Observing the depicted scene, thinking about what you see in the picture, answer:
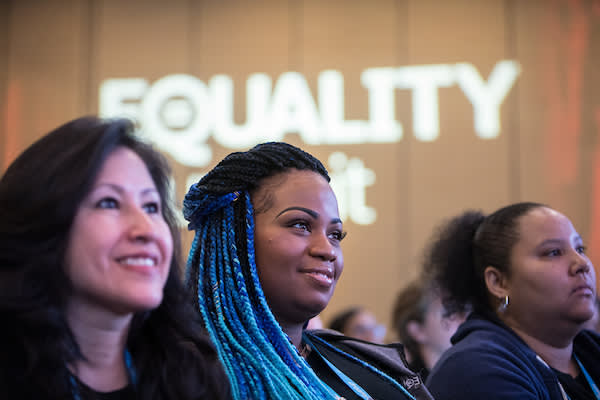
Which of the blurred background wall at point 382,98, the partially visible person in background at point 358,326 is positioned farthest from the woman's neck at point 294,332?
the blurred background wall at point 382,98

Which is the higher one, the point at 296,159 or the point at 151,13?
the point at 151,13

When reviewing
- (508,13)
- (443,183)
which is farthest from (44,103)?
(508,13)

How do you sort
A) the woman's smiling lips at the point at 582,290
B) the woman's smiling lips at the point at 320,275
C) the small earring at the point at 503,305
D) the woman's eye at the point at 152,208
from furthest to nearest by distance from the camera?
the small earring at the point at 503,305 → the woman's smiling lips at the point at 582,290 → the woman's smiling lips at the point at 320,275 → the woman's eye at the point at 152,208

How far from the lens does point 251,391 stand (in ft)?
5.04

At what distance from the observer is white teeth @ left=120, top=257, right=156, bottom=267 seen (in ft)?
3.91

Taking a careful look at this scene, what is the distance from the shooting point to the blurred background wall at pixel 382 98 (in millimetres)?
6004

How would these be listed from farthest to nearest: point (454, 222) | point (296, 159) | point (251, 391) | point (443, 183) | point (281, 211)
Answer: point (443, 183) → point (454, 222) → point (296, 159) → point (281, 211) → point (251, 391)

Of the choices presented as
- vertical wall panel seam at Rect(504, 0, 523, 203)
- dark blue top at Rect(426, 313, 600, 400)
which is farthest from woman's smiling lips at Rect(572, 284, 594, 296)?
vertical wall panel seam at Rect(504, 0, 523, 203)

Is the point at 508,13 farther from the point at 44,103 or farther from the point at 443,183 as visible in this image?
the point at 44,103

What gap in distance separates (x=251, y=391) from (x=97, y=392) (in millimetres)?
428

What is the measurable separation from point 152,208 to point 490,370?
4.02ft

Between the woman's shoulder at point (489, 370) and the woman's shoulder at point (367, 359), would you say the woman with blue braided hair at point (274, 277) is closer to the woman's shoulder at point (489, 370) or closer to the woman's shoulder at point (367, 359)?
the woman's shoulder at point (367, 359)

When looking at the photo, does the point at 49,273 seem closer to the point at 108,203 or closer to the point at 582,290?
the point at 108,203

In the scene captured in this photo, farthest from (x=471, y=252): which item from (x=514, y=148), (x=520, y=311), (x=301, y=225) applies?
(x=514, y=148)
